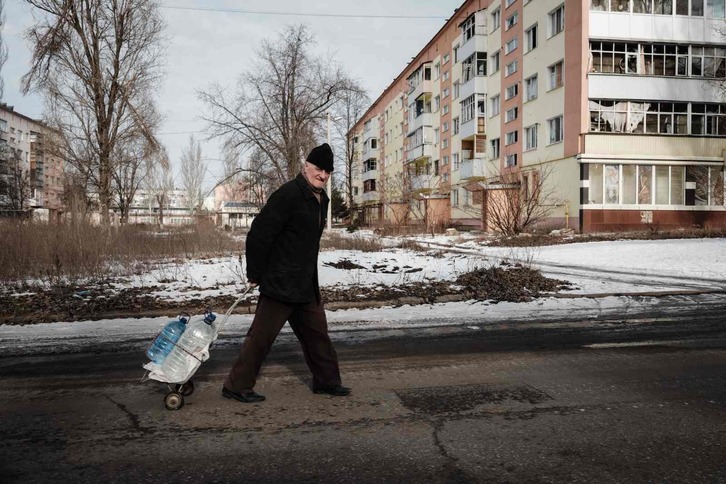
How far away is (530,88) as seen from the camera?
32.5 m

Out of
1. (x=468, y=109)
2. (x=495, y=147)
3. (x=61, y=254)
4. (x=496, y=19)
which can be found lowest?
(x=61, y=254)

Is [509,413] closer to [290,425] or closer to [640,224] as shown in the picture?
[290,425]

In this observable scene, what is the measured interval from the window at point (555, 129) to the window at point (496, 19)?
1075 centimetres

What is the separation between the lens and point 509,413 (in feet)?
12.1

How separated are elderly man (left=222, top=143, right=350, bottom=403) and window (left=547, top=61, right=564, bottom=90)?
1112 inches

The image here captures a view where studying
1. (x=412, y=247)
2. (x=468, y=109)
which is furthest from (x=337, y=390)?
(x=468, y=109)

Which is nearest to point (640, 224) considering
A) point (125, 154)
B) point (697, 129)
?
point (697, 129)

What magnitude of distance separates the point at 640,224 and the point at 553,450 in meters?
26.9

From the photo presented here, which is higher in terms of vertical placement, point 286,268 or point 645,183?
point 645,183

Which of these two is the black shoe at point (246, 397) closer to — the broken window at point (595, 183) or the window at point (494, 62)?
the broken window at point (595, 183)

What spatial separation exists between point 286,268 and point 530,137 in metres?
31.3

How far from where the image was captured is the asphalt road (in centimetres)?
282

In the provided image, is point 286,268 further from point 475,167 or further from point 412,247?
point 475,167

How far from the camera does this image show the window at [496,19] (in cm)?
3701
